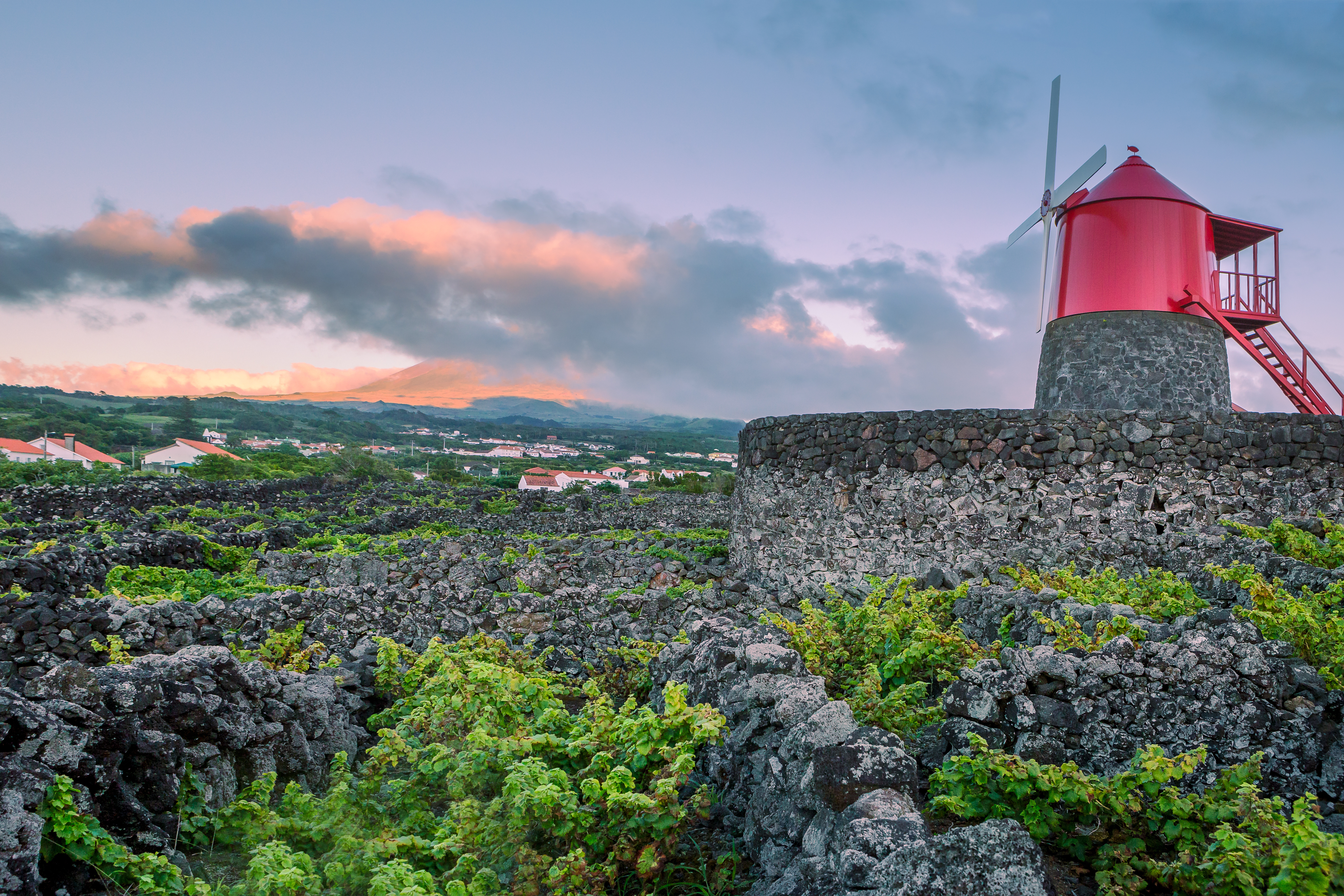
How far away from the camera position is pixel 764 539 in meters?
12.4

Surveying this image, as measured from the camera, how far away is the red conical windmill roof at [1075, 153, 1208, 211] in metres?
14.2

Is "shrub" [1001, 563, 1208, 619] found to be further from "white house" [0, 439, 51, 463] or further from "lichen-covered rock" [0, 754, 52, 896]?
"white house" [0, 439, 51, 463]

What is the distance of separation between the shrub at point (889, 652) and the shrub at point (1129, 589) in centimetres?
95

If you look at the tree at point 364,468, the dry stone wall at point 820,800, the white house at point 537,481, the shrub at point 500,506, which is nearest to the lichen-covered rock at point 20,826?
the dry stone wall at point 820,800

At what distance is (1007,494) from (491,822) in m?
8.22

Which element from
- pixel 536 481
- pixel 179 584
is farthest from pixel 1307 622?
pixel 536 481

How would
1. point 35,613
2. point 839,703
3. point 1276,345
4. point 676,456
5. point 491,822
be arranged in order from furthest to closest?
point 676,456
point 1276,345
point 35,613
point 839,703
point 491,822

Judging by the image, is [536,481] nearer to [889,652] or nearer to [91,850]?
[889,652]

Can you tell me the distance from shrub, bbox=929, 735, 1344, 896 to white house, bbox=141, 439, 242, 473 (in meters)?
86.5

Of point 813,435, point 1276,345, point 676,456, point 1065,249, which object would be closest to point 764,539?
point 813,435

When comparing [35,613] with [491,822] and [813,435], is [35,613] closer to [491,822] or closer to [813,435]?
[491,822]

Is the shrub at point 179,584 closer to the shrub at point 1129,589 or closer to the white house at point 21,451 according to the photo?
the shrub at point 1129,589

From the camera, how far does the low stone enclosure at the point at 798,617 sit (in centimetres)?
366

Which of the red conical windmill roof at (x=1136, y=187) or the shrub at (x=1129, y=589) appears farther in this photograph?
the red conical windmill roof at (x=1136, y=187)
